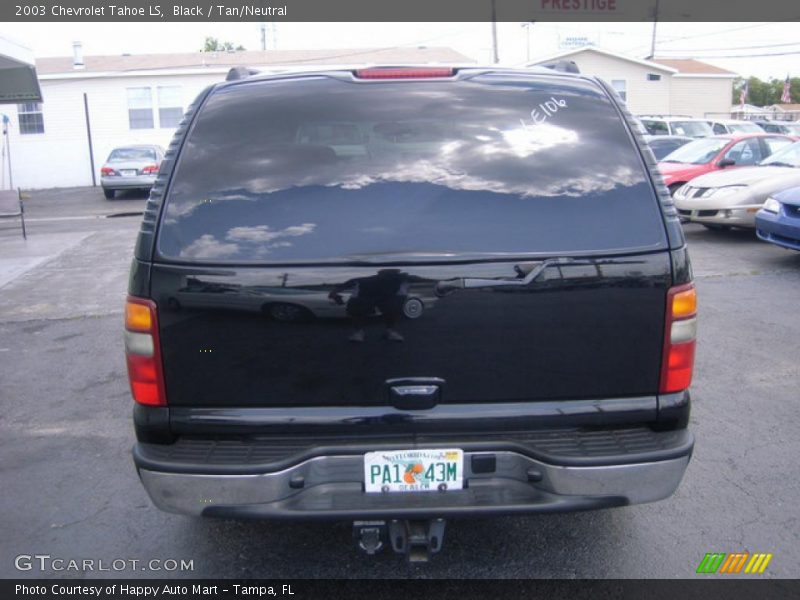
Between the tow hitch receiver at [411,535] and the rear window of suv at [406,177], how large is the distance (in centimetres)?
98

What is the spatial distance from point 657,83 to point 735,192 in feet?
89.1

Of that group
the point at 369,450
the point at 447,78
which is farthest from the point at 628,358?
the point at 447,78

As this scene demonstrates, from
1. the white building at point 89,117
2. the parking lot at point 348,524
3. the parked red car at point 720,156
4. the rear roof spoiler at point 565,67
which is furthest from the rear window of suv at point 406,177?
the white building at point 89,117

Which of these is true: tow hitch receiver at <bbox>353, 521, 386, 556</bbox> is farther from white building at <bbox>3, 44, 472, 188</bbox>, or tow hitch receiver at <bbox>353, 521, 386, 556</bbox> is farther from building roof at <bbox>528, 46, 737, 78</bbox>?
white building at <bbox>3, 44, 472, 188</bbox>

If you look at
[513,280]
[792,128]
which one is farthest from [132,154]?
[792,128]

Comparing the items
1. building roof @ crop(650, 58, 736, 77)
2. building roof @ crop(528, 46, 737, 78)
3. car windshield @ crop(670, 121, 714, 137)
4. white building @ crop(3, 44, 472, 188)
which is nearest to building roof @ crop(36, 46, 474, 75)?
white building @ crop(3, 44, 472, 188)

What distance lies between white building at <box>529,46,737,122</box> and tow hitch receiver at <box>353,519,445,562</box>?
32690mm

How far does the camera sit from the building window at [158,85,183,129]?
28969 mm

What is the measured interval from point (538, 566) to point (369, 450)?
1119 millimetres

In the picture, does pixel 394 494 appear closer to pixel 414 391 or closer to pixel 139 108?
pixel 414 391

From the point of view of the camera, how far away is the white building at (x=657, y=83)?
115 feet

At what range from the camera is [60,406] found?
5.33 m

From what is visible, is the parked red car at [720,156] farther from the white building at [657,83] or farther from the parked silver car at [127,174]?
the white building at [657,83]

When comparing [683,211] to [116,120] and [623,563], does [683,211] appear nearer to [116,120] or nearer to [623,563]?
[623,563]
